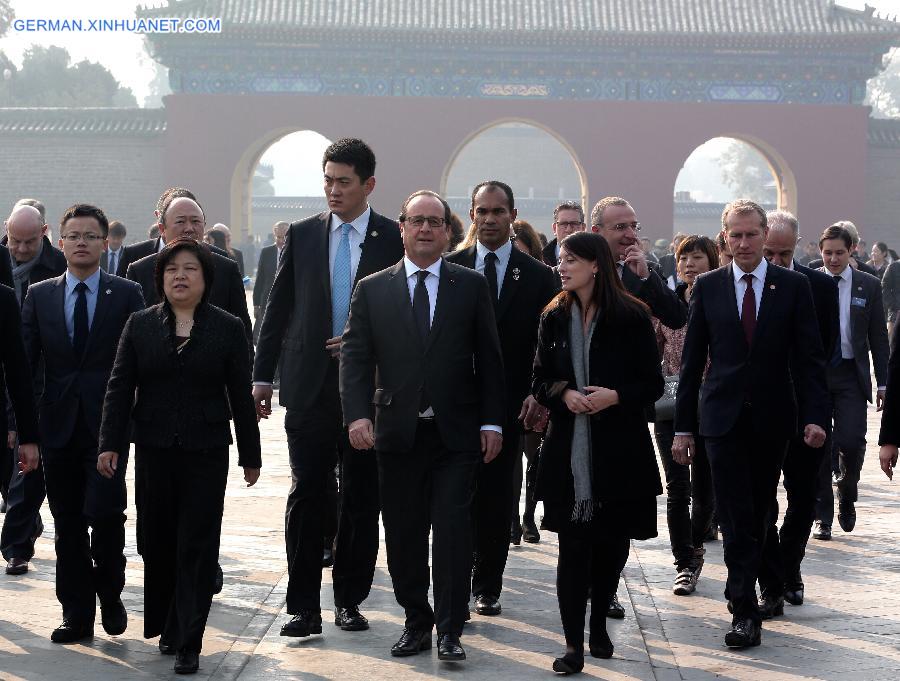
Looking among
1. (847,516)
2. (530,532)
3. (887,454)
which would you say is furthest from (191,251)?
(847,516)

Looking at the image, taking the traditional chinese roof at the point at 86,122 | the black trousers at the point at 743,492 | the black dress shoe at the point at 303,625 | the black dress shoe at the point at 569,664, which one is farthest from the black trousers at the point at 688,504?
the traditional chinese roof at the point at 86,122

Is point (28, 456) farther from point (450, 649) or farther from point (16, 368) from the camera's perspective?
point (450, 649)

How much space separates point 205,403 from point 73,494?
85 centimetres

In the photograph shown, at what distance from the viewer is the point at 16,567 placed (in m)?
6.21

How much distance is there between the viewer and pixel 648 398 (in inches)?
194

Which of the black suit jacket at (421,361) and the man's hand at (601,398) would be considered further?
the black suit jacket at (421,361)

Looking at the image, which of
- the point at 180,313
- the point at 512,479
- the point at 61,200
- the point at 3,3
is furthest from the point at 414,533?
the point at 3,3

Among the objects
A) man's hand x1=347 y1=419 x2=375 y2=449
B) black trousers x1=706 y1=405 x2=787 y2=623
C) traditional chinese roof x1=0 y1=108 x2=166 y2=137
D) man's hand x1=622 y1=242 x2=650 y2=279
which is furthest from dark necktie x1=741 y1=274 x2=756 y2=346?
traditional chinese roof x1=0 y1=108 x2=166 y2=137

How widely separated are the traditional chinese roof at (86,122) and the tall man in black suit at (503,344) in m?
24.2

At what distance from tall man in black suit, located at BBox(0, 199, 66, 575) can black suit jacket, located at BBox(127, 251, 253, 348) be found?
0.52 m

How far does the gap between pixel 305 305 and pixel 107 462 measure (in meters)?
0.99

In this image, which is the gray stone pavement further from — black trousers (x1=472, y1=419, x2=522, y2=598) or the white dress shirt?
the white dress shirt

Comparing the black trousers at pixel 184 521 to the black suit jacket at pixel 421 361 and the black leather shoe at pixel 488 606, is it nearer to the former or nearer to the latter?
the black suit jacket at pixel 421 361

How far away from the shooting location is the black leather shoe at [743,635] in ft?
16.7
